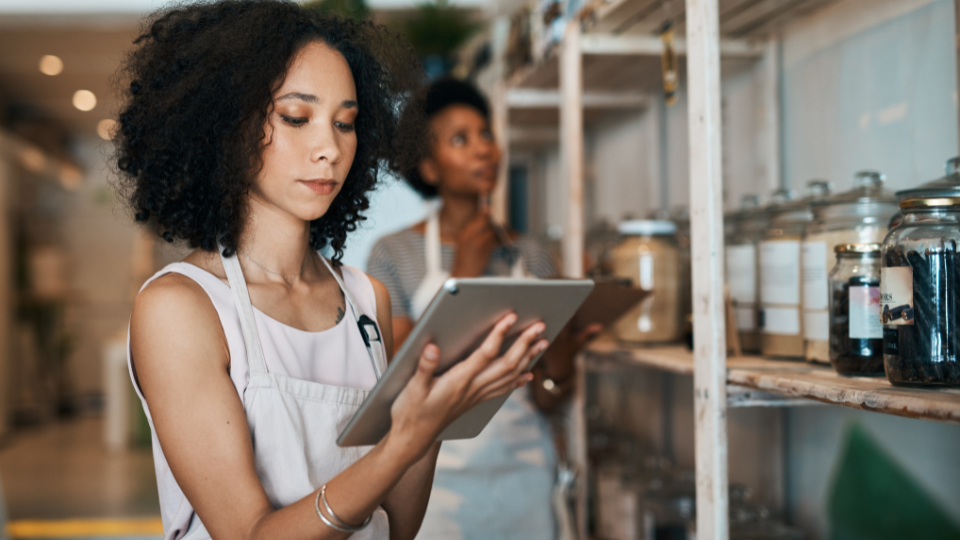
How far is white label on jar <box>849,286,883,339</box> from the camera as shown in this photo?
981 millimetres

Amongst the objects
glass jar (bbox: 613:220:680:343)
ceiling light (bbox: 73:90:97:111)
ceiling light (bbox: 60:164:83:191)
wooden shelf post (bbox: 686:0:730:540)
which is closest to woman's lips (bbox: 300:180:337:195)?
wooden shelf post (bbox: 686:0:730:540)

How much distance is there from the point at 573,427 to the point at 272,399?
113 cm

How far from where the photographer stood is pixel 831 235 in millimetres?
1161

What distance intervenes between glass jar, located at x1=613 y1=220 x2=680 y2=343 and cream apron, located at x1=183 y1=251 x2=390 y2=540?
0.88m

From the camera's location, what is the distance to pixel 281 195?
994 millimetres

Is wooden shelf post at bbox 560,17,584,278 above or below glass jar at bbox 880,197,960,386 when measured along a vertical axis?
above

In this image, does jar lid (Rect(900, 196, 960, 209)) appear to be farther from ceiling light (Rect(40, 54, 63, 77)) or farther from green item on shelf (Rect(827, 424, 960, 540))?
ceiling light (Rect(40, 54, 63, 77))

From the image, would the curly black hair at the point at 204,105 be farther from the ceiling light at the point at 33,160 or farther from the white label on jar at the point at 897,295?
the ceiling light at the point at 33,160

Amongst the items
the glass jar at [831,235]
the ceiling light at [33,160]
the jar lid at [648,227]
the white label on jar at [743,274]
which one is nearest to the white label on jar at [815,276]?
the glass jar at [831,235]

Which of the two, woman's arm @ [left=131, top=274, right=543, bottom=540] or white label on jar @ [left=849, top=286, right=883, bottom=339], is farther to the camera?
white label on jar @ [left=849, top=286, right=883, bottom=339]

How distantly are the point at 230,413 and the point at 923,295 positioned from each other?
0.80 metres

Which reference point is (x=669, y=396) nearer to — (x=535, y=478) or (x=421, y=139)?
(x=535, y=478)

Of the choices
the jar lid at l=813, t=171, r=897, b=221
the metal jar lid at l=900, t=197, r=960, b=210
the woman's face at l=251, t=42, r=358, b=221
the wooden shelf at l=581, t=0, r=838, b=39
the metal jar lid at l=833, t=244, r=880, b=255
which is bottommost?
the metal jar lid at l=833, t=244, r=880, b=255

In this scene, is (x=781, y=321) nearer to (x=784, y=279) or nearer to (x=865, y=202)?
(x=784, y=279)
